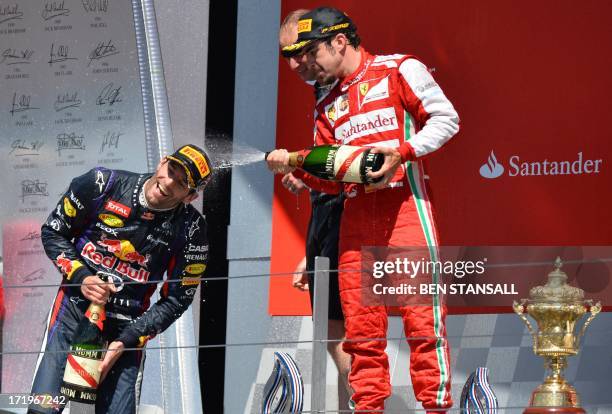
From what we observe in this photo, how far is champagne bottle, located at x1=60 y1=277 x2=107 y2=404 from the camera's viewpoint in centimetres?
395

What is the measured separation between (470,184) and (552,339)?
1.37 metres

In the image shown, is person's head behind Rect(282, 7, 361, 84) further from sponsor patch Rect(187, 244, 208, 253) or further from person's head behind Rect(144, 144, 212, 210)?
sponsor patch Rect(187, 244, 208, 253)

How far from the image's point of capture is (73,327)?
408cm

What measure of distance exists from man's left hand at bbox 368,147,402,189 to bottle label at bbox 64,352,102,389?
108 centimetres

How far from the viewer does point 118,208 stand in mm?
4105

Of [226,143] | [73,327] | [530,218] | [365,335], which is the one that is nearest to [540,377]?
[365,335]
